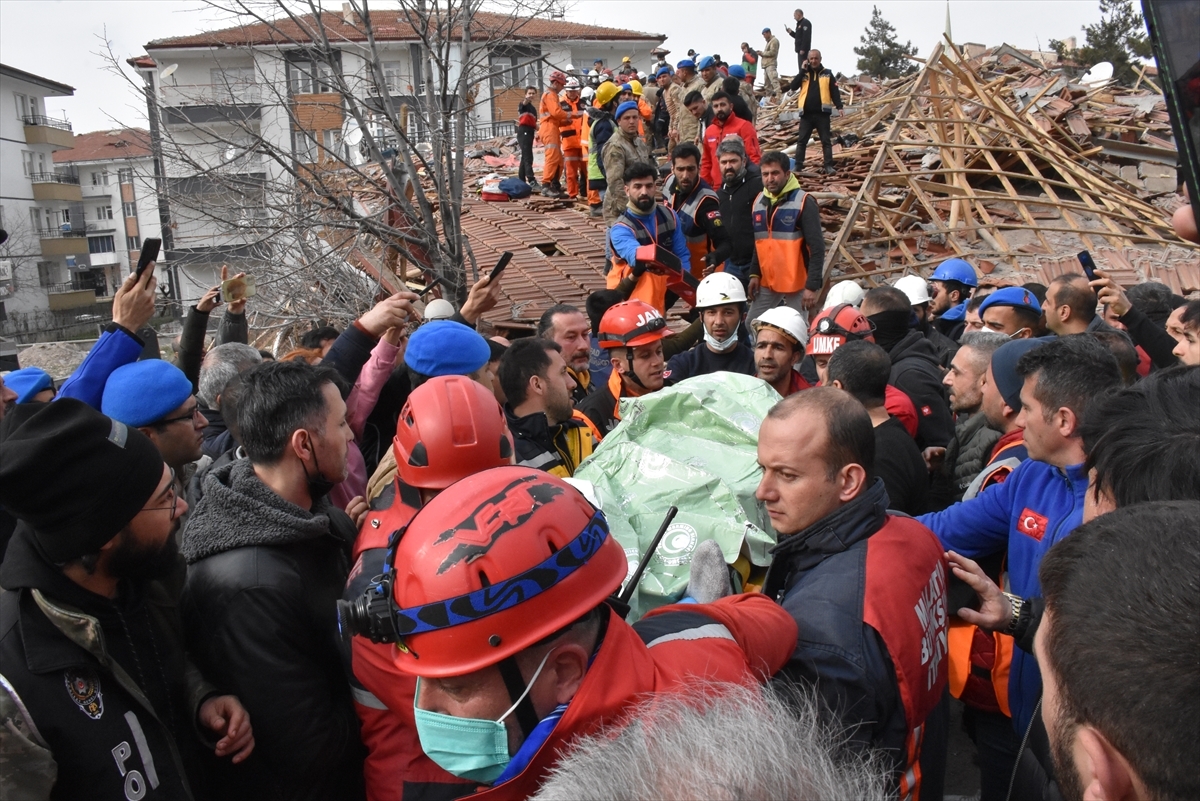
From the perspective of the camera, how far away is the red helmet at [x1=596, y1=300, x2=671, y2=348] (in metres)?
4.98

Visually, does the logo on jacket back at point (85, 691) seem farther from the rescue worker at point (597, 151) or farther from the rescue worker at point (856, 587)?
the rescue worker at point (597, 151)

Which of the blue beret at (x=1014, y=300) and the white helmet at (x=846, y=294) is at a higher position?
the blue beret at (x=1014, y=300)

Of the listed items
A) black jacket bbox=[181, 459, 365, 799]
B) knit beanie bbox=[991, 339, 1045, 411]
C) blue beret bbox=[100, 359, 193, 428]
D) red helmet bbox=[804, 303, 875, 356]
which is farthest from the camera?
red helmet bbox=[804, 303, 875, 356]

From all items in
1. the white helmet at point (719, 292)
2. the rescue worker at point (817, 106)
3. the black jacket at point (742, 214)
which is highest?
the rescue worker at point (817, 106)

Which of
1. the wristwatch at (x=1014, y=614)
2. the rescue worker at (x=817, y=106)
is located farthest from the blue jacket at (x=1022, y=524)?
the rescue worker at (x=817, y=106)

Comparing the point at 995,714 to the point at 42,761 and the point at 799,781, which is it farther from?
the point at 42,761

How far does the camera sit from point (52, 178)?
51.1 m

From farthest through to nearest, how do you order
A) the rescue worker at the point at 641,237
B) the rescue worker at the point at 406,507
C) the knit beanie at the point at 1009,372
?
the rescue worker at the point at 641,237 < the knit beanie at the point at 1009,372 < the rescue worker at the point at 406,507

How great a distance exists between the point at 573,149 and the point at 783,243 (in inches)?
353

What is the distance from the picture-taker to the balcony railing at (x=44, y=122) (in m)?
47.9

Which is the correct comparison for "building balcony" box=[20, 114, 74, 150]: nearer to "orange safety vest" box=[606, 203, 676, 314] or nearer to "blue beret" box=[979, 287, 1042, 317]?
"orange safety vest" box=[606, 203, 676, 314]

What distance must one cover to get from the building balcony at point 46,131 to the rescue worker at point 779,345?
5685 cm

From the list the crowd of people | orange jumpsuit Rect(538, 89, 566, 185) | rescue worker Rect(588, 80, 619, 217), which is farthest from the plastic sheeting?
orange jumpsuit Rect(538, 89, 566, 185)

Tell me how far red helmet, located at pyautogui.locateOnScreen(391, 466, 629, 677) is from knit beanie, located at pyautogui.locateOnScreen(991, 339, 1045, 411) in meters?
2.62
